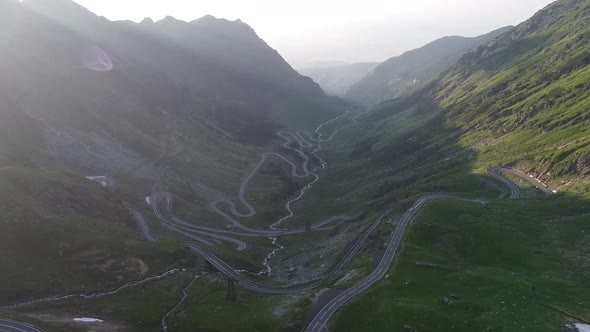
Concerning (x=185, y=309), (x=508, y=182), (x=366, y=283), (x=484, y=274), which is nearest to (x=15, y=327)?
(x=185, y=309)

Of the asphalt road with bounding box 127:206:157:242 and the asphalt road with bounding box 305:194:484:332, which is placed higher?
the asphalt road with bounding box 127:206:157:242

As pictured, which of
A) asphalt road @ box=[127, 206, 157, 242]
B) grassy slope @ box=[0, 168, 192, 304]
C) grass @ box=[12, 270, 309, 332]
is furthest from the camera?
asphalt road @ box=[127, 206, 157, 242]

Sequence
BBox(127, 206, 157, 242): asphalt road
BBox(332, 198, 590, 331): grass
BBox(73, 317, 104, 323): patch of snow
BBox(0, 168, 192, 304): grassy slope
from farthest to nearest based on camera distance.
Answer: BBox(127, 206, 157, 242): asphalt road → BBox(0, 168, 192, 304): grassy slope → BBox(73, 317, 104, 323): patch of snow → BBox(332, 198, 590, 331): grass

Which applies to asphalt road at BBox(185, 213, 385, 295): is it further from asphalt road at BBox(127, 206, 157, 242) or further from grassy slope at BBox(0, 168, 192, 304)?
asphalt road at BBox(127, 206, 157, 242)

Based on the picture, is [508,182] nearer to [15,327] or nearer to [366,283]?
[366,283]

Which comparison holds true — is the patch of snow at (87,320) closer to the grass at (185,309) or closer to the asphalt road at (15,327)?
the grass at (185,309)

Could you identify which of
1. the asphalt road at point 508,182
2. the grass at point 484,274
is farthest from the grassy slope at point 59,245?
the asphalt road at point 508,182

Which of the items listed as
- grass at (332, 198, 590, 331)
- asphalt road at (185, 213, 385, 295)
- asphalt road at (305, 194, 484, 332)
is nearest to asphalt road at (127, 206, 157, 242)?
asphalt road at (185, 213, 385, 295)
